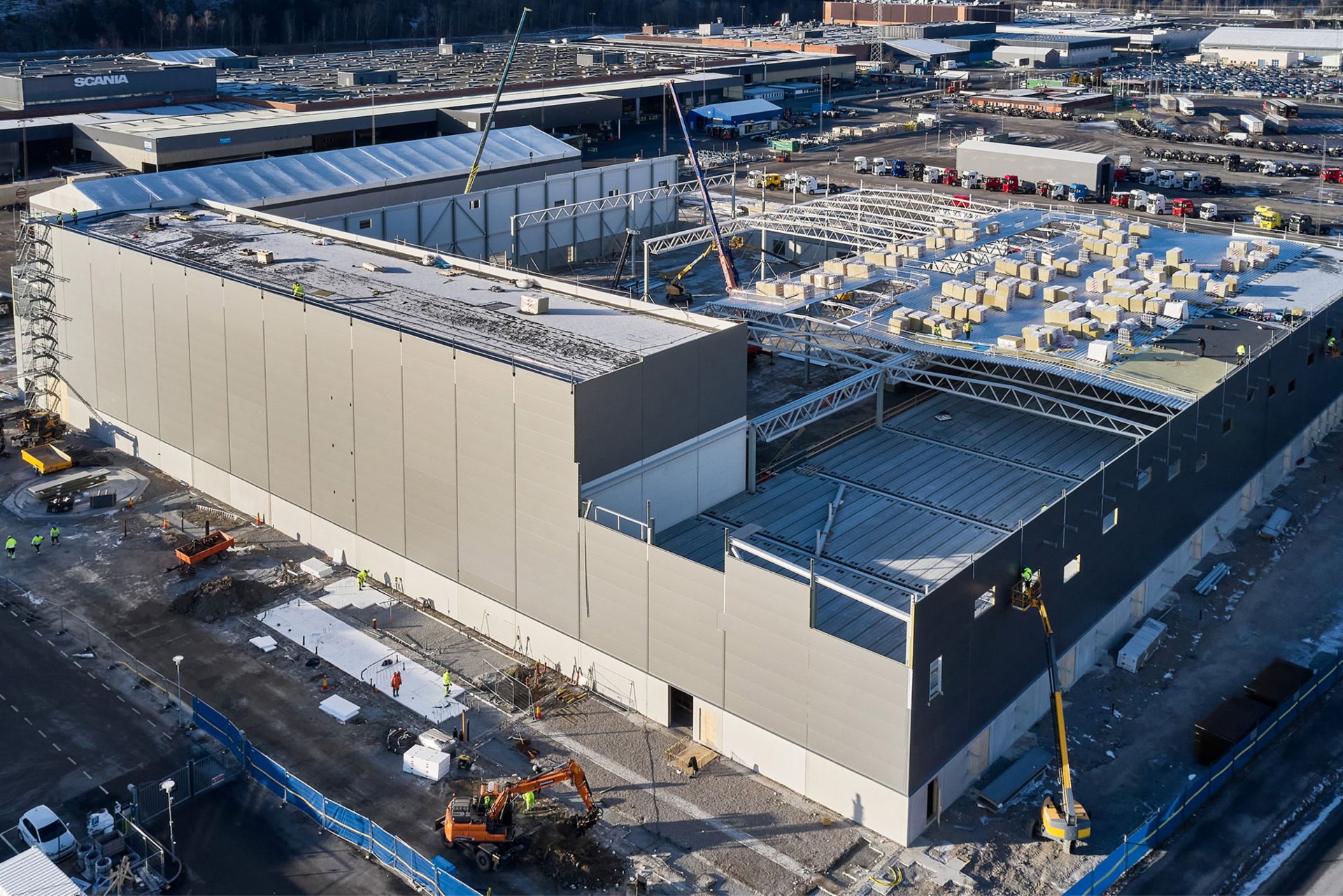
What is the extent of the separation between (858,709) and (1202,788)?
30.1 ft

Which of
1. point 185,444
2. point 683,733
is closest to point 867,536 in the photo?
point 683,733

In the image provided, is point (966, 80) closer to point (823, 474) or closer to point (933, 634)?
point (823, 474)

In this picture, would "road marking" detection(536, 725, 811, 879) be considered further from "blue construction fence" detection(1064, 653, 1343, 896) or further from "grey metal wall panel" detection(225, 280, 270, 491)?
"grey metal wall panel" detection(225, 280, 270, 491)

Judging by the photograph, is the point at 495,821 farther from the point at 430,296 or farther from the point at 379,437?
the point at 430,296

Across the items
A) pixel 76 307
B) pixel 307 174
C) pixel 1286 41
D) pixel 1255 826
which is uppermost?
pixel 1286 41

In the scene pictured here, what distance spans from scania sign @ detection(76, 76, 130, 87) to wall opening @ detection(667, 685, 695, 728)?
305ft

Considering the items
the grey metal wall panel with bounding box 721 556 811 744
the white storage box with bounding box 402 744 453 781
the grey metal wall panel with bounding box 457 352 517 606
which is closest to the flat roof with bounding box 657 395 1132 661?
the grey metal wall panel with bounding box 721 556 811 744

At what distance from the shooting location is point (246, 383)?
48875 mm

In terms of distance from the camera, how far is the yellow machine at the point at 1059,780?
106 ft

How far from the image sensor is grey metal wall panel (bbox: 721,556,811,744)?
3350cm

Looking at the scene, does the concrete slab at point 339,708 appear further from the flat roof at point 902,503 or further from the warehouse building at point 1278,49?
the warehouse building at point 1278,49

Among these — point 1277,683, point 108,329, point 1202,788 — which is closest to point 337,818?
point 1202,788

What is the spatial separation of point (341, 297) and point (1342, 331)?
40.4 metres

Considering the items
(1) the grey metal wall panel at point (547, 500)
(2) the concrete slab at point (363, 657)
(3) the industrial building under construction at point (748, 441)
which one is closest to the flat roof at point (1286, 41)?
(3) the industrial building under construction at point (748, 441)
